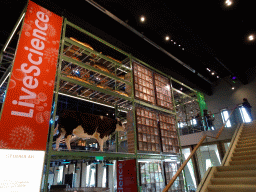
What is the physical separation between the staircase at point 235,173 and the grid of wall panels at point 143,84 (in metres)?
4.11

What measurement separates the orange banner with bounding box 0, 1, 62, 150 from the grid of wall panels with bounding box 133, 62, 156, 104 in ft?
13.0

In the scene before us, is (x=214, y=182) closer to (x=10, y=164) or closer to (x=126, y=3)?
(x=10, y=164)

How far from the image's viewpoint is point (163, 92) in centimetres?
992

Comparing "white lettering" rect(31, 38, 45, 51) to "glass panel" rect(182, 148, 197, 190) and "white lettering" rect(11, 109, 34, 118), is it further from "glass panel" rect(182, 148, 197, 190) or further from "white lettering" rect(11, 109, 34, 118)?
"glass panel" rect(182, 148, 197, 190)

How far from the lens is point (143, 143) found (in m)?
7.46

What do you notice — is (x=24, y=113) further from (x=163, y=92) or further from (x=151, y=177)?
(x=163, y=92)

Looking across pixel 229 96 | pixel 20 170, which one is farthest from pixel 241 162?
pixel 229 96

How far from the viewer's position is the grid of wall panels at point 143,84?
8.31 meters

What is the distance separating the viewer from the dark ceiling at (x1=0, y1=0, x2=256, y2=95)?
6820 mm

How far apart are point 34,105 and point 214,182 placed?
16.6 ft

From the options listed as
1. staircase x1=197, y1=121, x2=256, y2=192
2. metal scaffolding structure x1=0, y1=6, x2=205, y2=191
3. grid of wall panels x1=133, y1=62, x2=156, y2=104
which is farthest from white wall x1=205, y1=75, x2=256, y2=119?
grid of wall panels x1=133, y1=62, x2=156, y2=104

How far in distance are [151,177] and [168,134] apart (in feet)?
7.68

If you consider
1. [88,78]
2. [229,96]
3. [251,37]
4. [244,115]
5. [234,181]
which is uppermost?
[251,37]

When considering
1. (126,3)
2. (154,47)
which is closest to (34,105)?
(126,3)
